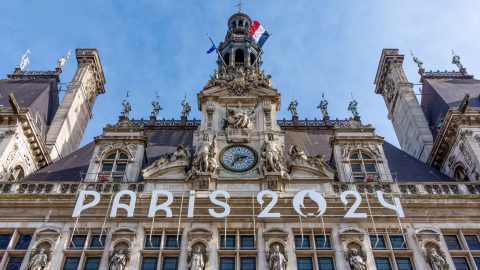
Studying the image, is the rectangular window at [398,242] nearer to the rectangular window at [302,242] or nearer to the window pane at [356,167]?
the rectangular window at [302,242]

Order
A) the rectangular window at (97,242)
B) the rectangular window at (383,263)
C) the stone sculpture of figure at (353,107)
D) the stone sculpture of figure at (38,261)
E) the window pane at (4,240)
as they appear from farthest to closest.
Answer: the stone sculpture of figure at (353,107) < the window pane at (4,240) < the rectangular window at (97,242) < the rectangular window at (383,263) < the stone sculpture of figure at (38,261)

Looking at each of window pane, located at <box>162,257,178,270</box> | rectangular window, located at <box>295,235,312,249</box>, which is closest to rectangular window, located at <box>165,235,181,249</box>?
window pane, located at <box>162,257,178,270</box>

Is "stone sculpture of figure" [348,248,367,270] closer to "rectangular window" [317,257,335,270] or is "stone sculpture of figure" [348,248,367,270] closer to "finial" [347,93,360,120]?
"rectangular window" [317,257,335,270]

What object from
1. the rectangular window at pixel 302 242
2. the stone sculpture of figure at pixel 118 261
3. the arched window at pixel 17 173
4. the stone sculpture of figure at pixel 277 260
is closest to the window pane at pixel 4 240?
the stone sculpture of figure at pixel 118 261

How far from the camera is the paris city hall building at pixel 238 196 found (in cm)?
2122

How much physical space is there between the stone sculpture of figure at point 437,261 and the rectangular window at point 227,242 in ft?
27.0

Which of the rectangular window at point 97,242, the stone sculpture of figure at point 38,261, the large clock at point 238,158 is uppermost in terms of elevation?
the large clock at point 238,158

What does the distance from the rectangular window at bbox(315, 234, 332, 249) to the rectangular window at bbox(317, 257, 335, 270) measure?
0.59 meters

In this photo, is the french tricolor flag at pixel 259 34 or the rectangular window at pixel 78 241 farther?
the french tricolor flag at pixel 259 34

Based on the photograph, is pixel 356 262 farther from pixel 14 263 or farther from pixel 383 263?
pixel 14 263

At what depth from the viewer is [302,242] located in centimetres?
2156

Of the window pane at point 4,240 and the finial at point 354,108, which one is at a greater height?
the finial at point 354,108

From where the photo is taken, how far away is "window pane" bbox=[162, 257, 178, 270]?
68.5ft

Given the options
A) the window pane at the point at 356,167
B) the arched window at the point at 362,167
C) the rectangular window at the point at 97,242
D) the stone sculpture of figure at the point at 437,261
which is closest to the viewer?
the stone sculpture of figure at the point at 437,261
